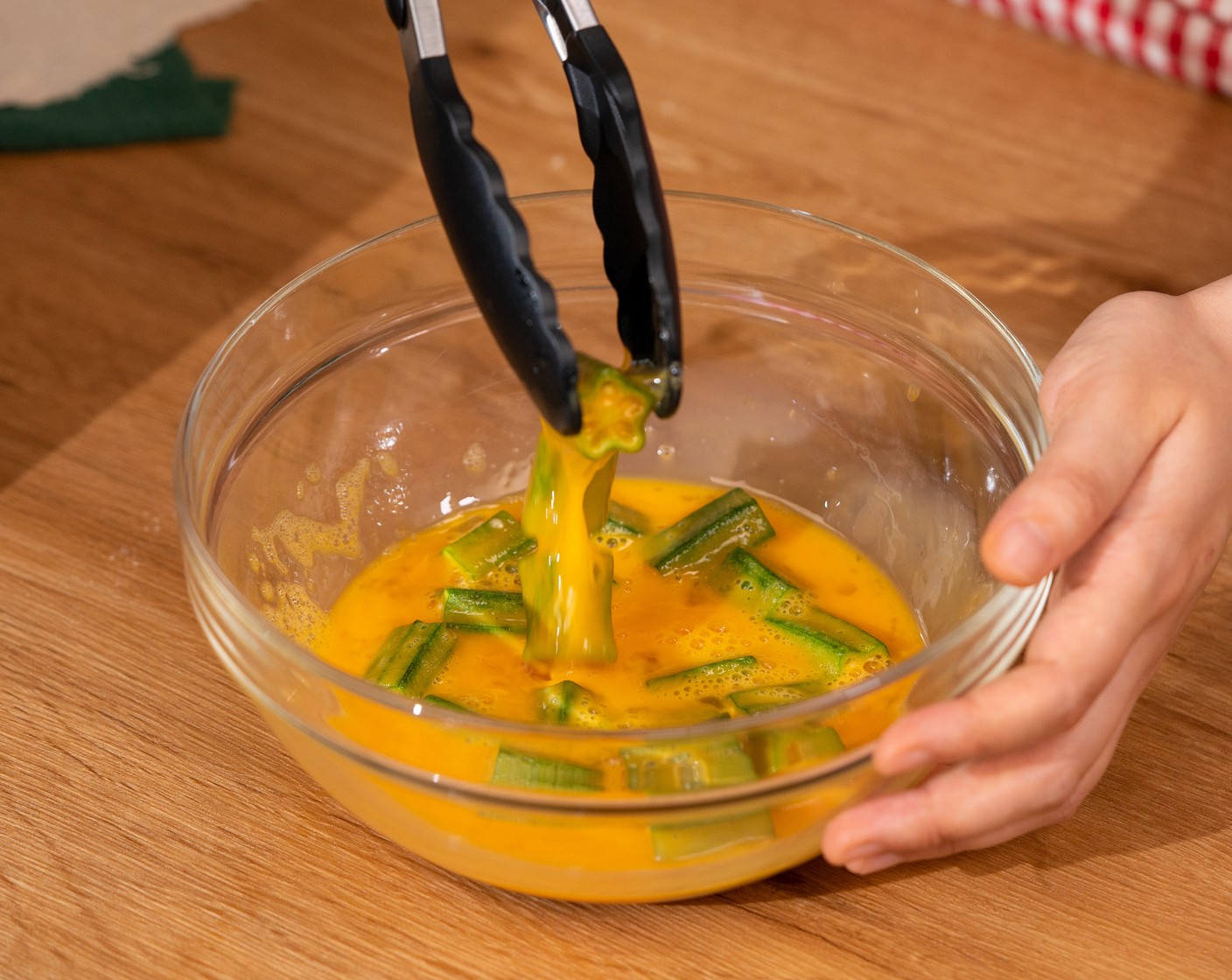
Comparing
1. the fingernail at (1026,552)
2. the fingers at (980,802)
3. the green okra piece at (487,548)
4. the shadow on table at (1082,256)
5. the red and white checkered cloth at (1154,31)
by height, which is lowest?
the green okra piece at (487,548)

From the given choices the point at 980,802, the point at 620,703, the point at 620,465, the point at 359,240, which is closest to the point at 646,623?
the point at 620,703

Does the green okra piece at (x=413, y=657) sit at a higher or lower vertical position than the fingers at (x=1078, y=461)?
lower

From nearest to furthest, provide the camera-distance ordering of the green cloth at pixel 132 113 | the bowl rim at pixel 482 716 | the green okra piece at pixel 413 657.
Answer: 1. the bowl rim at pixel 482 716
2. the green okra piece at pixel 413 657
3. the green cloth at pixel 132 113

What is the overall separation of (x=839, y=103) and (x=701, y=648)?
1044 mm

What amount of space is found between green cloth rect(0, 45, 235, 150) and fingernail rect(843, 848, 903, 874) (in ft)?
4.54

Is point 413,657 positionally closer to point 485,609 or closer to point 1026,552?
point 485,609

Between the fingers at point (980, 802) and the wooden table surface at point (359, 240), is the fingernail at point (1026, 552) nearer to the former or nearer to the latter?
the fingers at point (980, 802)

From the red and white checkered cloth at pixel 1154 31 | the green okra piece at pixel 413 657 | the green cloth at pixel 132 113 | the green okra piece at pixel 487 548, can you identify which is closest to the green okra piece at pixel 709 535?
the green okra piece at pixel 487 548

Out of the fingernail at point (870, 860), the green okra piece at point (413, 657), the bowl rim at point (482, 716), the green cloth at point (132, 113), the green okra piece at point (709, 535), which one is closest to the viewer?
the bowl rim at point (482, 716)

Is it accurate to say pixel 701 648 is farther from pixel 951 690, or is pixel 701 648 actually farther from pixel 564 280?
pixel 564 280

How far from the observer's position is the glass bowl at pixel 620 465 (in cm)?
86

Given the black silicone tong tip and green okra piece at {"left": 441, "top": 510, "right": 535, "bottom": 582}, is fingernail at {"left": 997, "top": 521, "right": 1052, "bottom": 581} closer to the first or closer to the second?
the black silicone tong tip

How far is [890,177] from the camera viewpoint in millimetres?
1783

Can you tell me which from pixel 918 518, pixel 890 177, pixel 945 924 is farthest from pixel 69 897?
pixel 890 177
